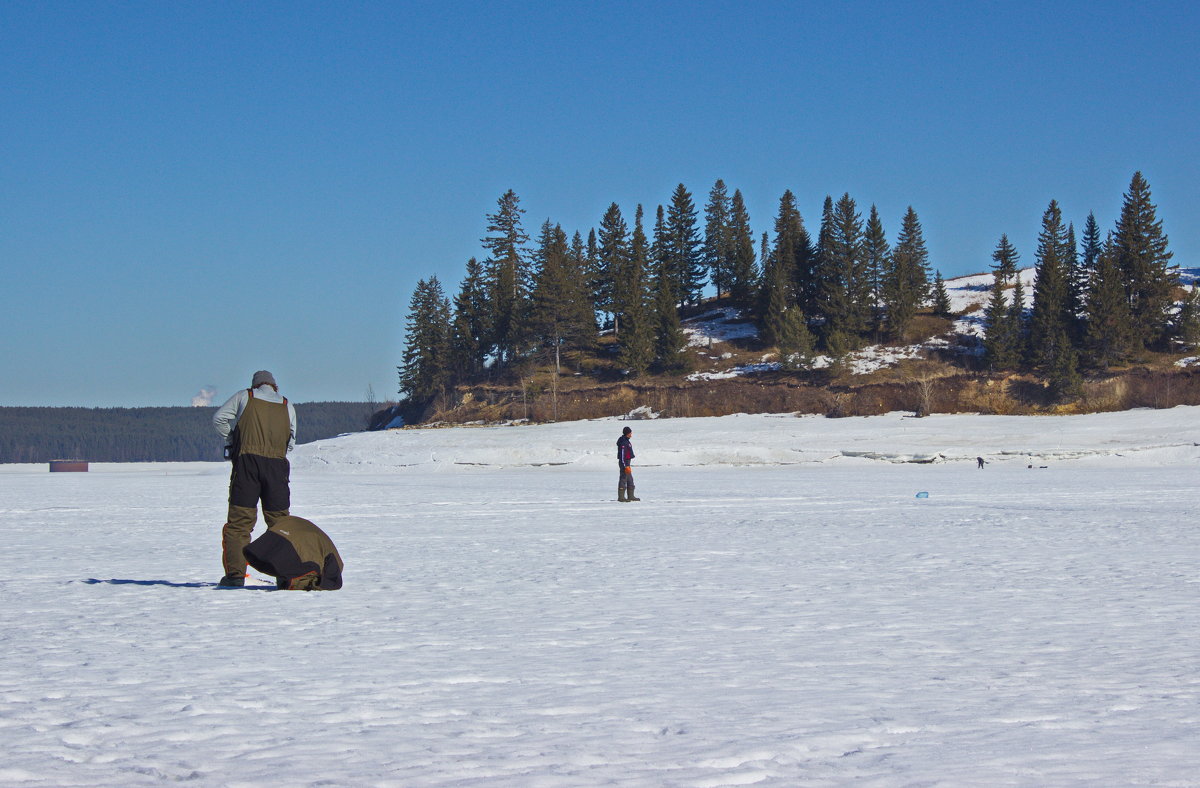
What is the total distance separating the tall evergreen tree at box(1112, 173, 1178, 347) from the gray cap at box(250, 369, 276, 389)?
7317 centimetres

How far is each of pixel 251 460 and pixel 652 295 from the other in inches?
3109

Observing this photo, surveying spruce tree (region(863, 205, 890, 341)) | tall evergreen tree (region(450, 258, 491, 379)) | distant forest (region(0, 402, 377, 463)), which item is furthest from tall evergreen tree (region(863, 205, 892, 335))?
distant forest (region(0, 402, 377, 463))

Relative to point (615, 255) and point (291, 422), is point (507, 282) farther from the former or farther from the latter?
point (291, 422)

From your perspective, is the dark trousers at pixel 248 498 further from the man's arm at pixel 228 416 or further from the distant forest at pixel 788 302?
the distant forest at pixel 788 302

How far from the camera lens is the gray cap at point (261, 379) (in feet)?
29.6

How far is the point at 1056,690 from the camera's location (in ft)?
16.9

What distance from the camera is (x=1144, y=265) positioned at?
250 feet

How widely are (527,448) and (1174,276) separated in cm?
5457

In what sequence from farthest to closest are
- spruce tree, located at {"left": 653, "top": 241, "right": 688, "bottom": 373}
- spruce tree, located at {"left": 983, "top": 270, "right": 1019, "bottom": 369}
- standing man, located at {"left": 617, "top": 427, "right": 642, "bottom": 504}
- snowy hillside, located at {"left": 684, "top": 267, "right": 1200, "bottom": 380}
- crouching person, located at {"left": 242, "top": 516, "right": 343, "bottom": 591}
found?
spruce tree, located at {"left": 653, "top": 241, "right": 688, "bottom": 373}
snowy hillside, located at {"left": 684, "top": 267, "right": 1200, "bottom": 380}
spruce tree, located at {"left": 983, "top": 270, "right": 1019, "bottom": 369}
standing man, located at {"left": 617, "top": 427, "right": 642, "bottom": 504}
crouching person, located at {"left": 242, "top": 516, "right": 343, "bottom": 591}

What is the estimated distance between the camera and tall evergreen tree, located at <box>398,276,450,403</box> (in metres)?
87.3

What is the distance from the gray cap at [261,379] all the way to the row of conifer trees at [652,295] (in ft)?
203

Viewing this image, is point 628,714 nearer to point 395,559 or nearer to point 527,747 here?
point 527,747

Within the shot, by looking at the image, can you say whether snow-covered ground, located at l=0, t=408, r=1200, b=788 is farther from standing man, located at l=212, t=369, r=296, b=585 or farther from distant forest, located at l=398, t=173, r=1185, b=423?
distant forest, located at l=398, t=173, r=1185, b=423

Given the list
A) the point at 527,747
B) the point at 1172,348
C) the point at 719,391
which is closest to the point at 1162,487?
the point at 527,747
